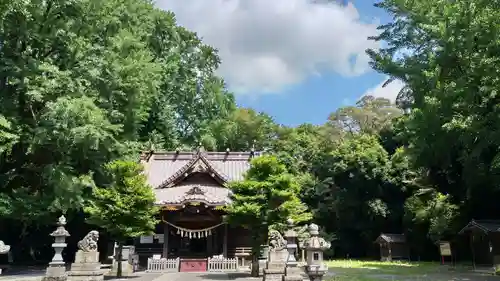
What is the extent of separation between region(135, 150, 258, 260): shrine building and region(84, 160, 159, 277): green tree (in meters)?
4.13

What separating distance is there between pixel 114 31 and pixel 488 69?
18685mm

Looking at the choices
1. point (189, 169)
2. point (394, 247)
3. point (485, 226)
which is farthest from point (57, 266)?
point (394, 247)

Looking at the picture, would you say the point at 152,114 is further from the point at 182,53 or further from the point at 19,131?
the point at 19,131

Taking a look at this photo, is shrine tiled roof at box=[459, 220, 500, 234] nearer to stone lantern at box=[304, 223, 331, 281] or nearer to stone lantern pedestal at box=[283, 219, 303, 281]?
stone lantern pedestal at box=[283, 219, 303, 281]

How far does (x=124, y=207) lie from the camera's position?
18266 mm

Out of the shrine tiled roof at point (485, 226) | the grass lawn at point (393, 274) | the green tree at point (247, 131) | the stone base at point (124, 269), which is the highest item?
the green tree at point (247, 131)

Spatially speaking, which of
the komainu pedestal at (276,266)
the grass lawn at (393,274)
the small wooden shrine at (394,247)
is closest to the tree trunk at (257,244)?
the komainu pedestal at (276,266)

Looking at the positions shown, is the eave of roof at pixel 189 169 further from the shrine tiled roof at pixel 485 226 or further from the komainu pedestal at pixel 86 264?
the shrine tiled roof at pixel 485 226

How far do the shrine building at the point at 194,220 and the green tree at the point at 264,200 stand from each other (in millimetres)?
4779

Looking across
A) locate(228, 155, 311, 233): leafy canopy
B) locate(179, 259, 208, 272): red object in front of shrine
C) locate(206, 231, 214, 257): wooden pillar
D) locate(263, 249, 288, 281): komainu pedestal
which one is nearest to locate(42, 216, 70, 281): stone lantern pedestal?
locate(228, 155, 311, 233): leafy canopy

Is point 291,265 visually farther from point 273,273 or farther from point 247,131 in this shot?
point 247,131

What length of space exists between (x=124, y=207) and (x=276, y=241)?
6.42m

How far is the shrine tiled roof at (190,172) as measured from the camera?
23.6 metres

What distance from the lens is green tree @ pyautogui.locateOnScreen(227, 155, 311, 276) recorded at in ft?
58.2
